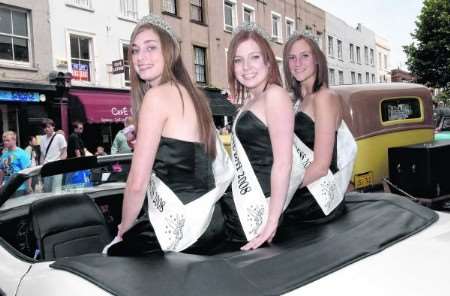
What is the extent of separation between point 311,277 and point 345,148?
4.36 ft

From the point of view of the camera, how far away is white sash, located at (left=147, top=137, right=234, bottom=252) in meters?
1.88

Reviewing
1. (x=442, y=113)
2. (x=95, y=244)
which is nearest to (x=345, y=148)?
(x=95, y=244)

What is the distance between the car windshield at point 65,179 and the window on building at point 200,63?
18555 millimetres

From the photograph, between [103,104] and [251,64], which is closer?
[251,64]

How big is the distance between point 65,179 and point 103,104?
1387 cm

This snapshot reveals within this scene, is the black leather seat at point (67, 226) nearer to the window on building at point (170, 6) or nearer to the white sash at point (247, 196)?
the white sash at point (247, 196)

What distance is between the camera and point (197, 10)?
71.1ft

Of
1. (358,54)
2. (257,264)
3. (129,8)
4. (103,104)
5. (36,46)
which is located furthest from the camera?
(358,54)

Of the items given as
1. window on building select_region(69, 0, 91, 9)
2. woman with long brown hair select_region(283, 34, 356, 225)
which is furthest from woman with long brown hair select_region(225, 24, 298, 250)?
window on building select_region(69, 0, 91, 9)

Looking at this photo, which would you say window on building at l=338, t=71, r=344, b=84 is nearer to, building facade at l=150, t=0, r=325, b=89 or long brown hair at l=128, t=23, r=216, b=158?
building facade at l=150, t=0, r=325, b=89

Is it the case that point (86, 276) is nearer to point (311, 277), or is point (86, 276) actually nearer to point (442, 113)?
point (311, 277)

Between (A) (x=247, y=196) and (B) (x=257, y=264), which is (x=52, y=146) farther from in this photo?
(B) (x=257, y=264)

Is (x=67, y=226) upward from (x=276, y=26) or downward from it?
downward

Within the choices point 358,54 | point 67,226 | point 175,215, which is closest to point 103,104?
point 67,226
